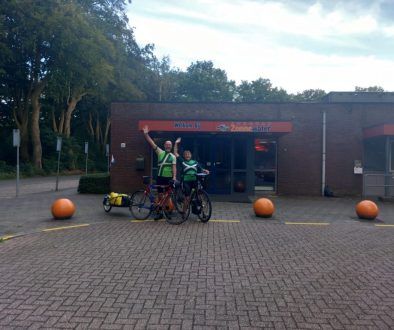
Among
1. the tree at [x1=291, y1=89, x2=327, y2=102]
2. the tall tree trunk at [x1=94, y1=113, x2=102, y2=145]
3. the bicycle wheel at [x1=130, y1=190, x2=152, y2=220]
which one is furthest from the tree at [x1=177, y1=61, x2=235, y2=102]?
the bicycle wheel at [x1=130, y1=190, x2=152, y2=220]

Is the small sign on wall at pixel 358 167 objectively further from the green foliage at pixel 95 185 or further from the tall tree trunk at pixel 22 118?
the tall tree trunk at pixel 22 118

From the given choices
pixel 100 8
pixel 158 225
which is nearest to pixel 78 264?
pixel 158 225

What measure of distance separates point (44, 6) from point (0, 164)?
12.8m

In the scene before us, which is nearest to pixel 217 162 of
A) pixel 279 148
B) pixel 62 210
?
pixel 279 148

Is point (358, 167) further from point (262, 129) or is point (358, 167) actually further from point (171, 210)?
point (171, 210)

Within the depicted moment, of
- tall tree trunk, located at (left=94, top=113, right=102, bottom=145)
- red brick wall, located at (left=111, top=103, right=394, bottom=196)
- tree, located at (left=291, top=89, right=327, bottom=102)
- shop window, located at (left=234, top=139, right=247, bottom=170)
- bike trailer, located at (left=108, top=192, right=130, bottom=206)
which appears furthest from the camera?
tree, located at (left=291, top=89, right=327, bottom=102)

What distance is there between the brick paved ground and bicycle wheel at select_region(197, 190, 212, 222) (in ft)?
0.99

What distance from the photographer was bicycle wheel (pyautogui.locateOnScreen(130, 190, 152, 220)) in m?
9.49

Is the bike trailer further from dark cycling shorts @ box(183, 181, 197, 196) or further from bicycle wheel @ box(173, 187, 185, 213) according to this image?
dark cycling shorts @ box(183, 181, 197, 196)

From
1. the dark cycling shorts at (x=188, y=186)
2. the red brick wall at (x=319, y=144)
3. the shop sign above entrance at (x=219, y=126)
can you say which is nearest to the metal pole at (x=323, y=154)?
the red brick wall at (x=319, y=144)

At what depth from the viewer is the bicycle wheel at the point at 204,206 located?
9027 mm

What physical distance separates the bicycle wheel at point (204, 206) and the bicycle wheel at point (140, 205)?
4.01ft

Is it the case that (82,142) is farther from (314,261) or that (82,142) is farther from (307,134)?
(314,261)

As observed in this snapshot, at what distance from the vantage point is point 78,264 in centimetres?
569
